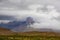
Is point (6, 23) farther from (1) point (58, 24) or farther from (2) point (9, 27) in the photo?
(1) point (58, 24)

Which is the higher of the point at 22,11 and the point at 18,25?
the point at 22,11

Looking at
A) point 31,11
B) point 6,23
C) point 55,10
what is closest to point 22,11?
point 31,11

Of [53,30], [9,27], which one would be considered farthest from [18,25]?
[53,30]

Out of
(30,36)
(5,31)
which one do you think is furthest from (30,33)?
(5,31)

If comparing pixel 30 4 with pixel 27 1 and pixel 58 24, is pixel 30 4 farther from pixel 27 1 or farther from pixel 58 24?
pixel 58 24

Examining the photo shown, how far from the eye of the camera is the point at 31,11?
1835 mm

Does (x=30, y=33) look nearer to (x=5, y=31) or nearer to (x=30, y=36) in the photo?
(x=30, y=36)

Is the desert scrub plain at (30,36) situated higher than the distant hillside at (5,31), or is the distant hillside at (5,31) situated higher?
the distant hillside at (5,31)

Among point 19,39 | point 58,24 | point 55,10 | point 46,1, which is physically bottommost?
point 19,39

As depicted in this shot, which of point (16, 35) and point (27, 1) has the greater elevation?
point (27, 1)

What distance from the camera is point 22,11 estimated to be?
6.02 feet

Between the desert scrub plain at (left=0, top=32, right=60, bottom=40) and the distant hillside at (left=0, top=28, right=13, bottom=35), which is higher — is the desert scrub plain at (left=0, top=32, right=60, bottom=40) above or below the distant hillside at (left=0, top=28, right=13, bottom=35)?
below

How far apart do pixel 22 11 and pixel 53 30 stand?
46 cm

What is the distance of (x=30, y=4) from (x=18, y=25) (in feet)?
1.01
